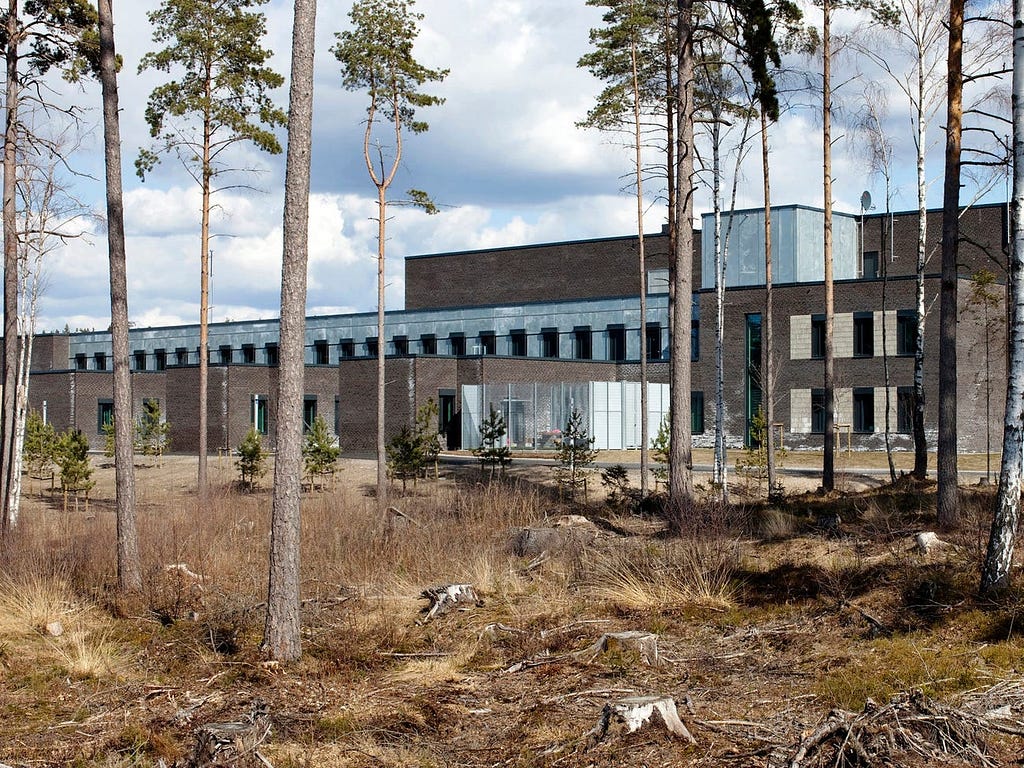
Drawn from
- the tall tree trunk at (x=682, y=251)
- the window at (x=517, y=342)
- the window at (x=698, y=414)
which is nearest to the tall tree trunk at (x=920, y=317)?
the tall tree trunk at (x=682, y=251)

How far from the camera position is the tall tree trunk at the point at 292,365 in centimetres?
972

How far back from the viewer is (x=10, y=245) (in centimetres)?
1789

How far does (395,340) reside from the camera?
193 ft

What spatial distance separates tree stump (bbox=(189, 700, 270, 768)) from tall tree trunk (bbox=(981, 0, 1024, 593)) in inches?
264

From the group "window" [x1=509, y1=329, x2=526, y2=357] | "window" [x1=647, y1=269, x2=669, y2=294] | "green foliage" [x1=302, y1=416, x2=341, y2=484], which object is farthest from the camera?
"window" [x1=509, y1=329, x2=526, y2=357]

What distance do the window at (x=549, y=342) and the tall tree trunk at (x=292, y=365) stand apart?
4475 centimetres

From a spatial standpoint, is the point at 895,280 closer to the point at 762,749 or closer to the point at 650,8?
the point at 650,8

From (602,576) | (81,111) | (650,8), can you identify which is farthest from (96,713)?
(650,8)

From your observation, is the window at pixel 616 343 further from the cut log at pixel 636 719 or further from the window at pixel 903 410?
the cut log at pixel 636 719

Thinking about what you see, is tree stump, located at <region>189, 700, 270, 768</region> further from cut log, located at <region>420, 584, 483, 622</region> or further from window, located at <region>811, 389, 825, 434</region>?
window, located at <region>811, 389, 825, 434</region>

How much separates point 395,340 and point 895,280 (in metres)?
26.9

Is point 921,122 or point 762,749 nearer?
point 762,749

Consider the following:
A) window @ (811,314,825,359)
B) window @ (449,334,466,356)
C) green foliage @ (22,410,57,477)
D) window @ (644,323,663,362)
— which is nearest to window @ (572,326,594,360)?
window @ (644,323,663,362)

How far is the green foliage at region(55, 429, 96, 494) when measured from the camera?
93.9 ft
